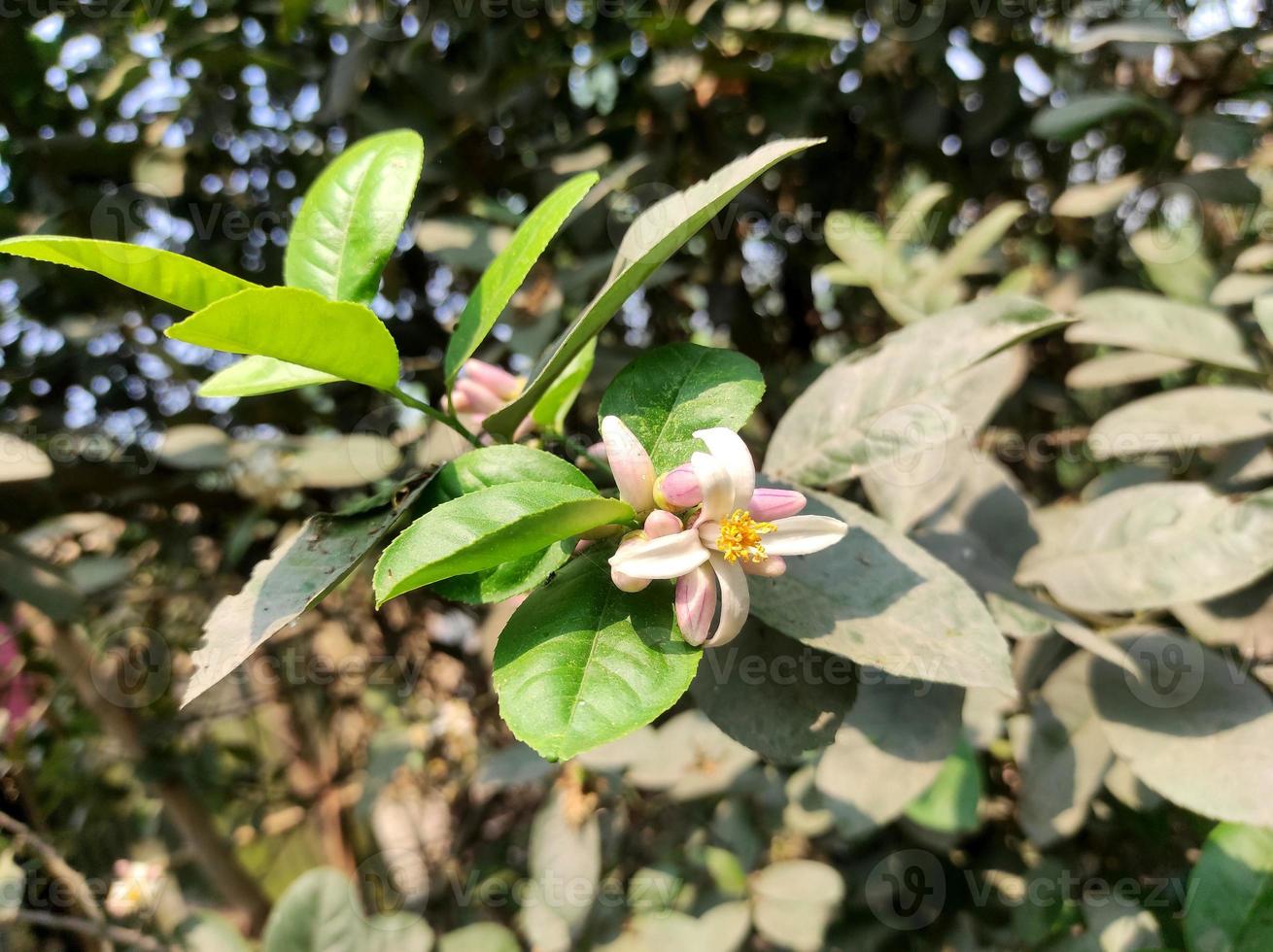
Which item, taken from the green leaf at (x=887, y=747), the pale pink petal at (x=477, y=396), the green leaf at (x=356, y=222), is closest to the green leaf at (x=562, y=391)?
the pale pink petal at (x=477, y=396)

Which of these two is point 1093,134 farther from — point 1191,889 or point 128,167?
point 128,167

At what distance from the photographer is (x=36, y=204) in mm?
1478

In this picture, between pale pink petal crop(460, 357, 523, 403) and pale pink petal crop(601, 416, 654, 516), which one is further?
pale pink petal crop(460, 357, 523, 403)

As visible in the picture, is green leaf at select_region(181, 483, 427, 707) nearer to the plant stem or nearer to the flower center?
the plant stem

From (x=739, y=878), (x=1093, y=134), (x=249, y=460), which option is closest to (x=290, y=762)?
(x=249, y=460)

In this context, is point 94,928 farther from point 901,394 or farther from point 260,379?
point 901,394

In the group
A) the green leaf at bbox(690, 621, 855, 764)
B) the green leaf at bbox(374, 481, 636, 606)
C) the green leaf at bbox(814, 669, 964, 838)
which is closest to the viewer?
the green leaf at bbox(374, 481, 636, 606)

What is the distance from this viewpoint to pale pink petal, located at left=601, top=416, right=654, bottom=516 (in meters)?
0.58

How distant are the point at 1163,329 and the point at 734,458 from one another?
0.86 m

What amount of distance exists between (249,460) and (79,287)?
1.47 feet

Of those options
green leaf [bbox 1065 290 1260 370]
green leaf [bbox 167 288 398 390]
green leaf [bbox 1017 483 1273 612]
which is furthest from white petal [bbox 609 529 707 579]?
green leaf [bbox 1065 290 1260 370]

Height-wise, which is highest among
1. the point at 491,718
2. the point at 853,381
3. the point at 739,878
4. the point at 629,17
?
the point at 629,17

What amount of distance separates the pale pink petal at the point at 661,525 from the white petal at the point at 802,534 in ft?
0.22

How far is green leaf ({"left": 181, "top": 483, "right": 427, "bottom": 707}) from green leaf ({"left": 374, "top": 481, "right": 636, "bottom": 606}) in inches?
3.7
